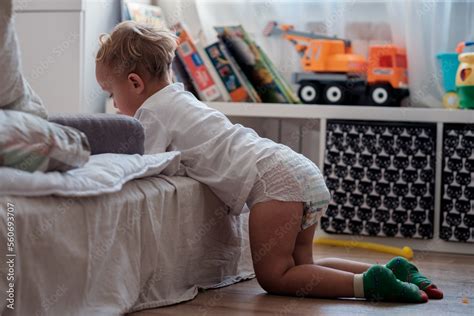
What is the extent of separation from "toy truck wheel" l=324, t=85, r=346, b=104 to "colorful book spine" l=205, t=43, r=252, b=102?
0.28 m

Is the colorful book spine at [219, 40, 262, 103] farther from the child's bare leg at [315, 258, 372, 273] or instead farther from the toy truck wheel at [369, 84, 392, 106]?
the child's bare leg at [315, 258, 372, 273]

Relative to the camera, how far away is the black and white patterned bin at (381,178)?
2666 mm

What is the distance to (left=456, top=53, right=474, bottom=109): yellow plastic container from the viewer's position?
265 cm

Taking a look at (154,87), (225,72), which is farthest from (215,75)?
(154,87)

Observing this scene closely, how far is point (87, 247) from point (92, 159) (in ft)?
0.58

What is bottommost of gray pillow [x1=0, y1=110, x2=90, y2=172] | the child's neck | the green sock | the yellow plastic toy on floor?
the yellow plastic toy on floor

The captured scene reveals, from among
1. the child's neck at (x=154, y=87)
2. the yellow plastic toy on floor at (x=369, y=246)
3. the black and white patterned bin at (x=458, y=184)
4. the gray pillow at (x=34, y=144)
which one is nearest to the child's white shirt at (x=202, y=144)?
the child's neck at (x=154, y=87)

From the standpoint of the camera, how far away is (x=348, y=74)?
289cm

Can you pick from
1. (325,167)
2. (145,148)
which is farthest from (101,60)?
(325,167)

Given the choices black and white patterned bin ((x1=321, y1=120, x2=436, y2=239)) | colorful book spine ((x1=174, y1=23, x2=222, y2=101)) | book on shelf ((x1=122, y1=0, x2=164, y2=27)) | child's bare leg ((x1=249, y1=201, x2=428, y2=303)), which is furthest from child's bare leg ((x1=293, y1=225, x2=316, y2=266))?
book on shelf ((x1=122, y1=0, x2=164, y2=27))

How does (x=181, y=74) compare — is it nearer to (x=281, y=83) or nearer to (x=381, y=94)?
(x=281, y=83)

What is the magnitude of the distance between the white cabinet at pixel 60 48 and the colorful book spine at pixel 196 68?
0.99 feet

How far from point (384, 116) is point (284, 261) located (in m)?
1.09

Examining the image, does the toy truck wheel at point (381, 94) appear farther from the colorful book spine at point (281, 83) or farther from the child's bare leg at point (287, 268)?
the child's bare leg at point (287, 268)
